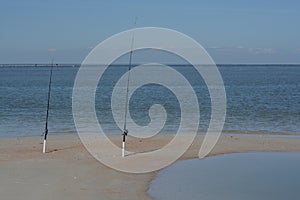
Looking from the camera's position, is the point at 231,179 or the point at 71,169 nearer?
the point at 231,179

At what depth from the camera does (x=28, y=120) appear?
80.5 ft

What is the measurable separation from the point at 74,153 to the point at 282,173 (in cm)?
615

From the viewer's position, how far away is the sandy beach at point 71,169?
10.2 metres

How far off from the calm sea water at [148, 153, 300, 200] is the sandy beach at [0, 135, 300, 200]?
1.87 ft

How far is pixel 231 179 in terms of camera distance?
11484mm

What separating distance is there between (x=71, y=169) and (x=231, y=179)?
13.1 feet

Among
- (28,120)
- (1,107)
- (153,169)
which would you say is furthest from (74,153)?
(1,107)

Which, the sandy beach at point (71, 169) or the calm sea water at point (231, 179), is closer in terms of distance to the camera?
the calm sea water at point (231, 179)

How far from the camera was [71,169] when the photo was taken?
493 inches

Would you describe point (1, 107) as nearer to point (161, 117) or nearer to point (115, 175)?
point (161, 117)

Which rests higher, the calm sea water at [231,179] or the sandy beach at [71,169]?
the calm sea water at [231,179]

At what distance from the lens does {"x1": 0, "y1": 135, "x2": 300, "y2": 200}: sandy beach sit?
33.6 ft

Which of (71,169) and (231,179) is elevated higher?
(231,179)

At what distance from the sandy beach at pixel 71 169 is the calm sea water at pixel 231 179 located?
22.4 inches
